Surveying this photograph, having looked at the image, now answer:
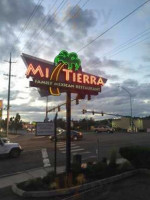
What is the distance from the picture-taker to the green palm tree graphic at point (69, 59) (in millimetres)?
12891

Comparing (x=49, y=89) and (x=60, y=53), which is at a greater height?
(x=60, y=53)

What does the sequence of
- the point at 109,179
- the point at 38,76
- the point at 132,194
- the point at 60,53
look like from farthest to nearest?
1. the point at 60,53
2. the point at 38,76
3. the point at 109,179
4. the point at 132,194

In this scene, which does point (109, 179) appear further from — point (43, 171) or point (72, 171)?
point (43, 171)

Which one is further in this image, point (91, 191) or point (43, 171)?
point (43, 171)

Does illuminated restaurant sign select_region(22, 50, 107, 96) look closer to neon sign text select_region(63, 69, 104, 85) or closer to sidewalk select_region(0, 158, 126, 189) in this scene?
neon sign text select_region(63, 69, 104, 85)

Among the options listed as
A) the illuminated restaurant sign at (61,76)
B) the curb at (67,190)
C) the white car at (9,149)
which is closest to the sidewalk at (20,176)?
the curb at (67,190)

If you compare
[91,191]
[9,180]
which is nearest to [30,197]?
[91,191]

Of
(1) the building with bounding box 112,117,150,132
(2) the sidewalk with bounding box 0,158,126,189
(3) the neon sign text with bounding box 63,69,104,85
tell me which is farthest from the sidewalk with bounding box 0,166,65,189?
(1) the building with bounding box 112,117,150,132

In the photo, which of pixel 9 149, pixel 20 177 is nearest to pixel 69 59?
pixel 20 177

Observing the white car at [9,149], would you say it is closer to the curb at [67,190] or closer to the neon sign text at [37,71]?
the curb at [67,190]

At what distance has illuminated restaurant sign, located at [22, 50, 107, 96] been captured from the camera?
11.8 metres

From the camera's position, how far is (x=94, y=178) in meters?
11.2

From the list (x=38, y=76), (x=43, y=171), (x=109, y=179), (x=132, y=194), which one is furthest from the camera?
(x=43, y=171)

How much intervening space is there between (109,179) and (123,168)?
1.86 metres
